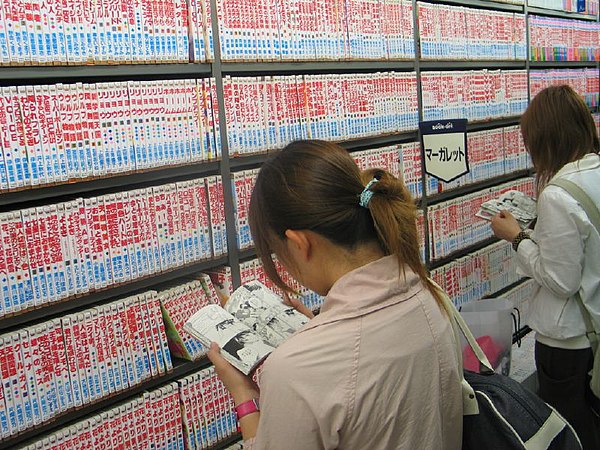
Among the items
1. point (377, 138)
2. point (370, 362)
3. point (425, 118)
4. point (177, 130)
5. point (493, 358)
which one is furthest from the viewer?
point (425, 118)

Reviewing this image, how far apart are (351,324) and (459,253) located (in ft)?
9.27

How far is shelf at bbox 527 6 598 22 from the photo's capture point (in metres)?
4.55

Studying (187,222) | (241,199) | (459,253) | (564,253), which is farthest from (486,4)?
(187,222)

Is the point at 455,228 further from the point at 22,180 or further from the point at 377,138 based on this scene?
the point at 22,180

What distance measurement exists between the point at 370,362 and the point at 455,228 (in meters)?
2.69

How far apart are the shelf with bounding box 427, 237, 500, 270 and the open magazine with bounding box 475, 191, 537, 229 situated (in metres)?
0.67

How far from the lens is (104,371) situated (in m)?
2.01

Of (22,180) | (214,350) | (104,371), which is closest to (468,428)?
(214,350)

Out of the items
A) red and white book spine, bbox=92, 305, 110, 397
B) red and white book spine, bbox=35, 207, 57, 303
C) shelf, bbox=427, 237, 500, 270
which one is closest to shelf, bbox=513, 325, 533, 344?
shelf, bbox=427, 237, 500, 270

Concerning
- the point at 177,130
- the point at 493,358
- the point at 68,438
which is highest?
the point at 177,130

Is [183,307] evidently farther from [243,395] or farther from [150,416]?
[243,395]

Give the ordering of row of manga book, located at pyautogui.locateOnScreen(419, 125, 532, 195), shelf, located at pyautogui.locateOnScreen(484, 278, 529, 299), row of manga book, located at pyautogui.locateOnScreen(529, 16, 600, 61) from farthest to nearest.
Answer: row of manga book, located at pyautogui.locateOnScreen(529, 16, 600, 61)
shelf, located at pyautogui.locateOnScreen(484, 278, 529, 299)
row of manga book, located at pyautogui.locateOnScreen(419, 125, 532, 195)

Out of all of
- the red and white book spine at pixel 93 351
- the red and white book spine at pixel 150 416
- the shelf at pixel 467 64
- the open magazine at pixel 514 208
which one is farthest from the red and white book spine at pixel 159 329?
the shelf at pixel 467 64

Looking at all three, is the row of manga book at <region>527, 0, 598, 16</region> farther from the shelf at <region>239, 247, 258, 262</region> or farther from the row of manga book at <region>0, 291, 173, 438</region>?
the row of manga book at <region>0, 291, 173, 438</region>
